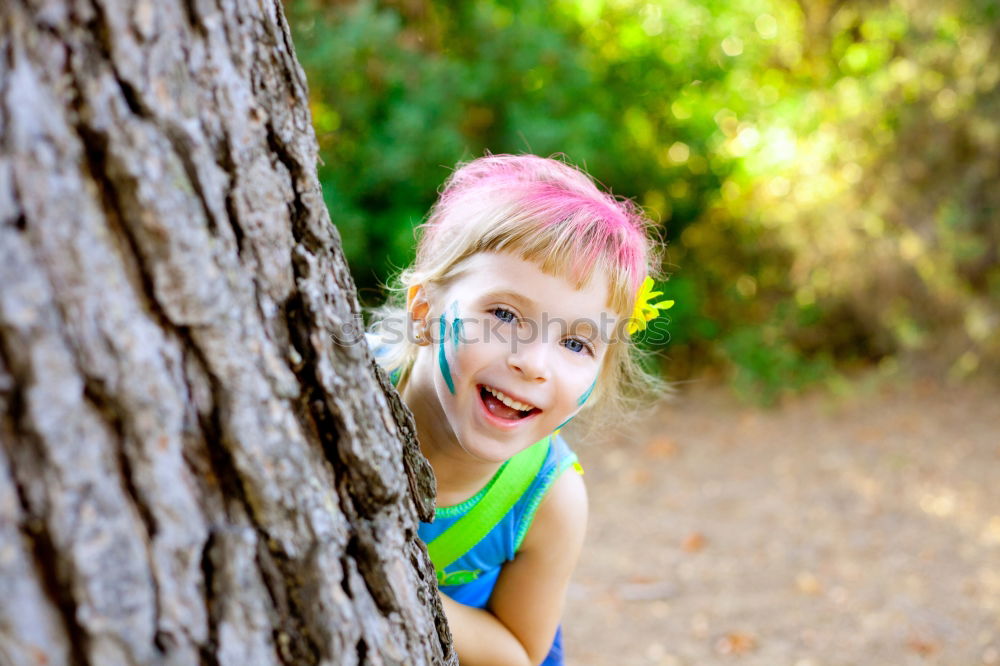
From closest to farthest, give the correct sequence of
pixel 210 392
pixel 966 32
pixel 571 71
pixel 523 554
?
pixel 210 392 < pixel 523 554 < pixel 966 32 < pixel 571 71

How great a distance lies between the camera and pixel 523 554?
1979 millimetres

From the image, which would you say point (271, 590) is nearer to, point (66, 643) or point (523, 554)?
point (66, 643)

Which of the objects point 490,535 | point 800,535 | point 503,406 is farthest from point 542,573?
point 800,535

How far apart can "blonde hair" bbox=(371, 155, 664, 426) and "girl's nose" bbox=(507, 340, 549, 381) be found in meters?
0.14

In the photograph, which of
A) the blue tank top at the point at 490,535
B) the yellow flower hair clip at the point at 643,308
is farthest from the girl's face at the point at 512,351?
the blue tank top at the point at 490,535

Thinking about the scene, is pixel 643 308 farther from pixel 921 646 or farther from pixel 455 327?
pixel 921 646

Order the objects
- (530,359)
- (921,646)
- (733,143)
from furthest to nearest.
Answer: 1. (733,143)
2. (921,646)
3. (530,359)

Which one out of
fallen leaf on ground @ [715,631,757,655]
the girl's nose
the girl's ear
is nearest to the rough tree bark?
the girl's nose

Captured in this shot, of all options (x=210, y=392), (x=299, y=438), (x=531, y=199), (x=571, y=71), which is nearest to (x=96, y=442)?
(x=210, y=392)

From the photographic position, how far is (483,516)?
188 centimetres

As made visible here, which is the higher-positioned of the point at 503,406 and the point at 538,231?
the point at 538,231

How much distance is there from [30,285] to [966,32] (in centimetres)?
620

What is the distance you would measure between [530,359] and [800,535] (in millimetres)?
3535

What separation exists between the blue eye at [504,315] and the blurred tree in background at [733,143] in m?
3.60
